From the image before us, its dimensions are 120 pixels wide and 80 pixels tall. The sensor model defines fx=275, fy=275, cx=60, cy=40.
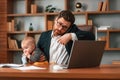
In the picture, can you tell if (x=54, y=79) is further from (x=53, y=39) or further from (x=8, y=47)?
(x=8, y=47)

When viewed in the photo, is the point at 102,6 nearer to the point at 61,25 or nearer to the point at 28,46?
the point at 28,46

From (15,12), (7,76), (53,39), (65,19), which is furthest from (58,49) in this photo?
(15,12)

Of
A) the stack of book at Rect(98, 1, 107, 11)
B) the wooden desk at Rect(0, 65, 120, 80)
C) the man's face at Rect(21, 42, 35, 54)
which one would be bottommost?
the man's face at Rect(21, 42, 35, 54)

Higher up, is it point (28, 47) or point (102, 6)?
point (102, 6)

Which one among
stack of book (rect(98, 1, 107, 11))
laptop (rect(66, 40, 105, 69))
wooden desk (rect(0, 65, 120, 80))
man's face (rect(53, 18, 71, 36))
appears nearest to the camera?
wooden desk (rect(0, 65, 120, 80))

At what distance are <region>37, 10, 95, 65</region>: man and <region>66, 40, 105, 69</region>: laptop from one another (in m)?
0.39

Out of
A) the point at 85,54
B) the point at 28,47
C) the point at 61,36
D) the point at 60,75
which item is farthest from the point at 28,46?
the point at 60,75

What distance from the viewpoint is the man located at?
2488 mm

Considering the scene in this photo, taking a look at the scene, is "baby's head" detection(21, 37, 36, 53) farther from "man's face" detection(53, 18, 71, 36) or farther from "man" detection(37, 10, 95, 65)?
"man's face" detection(53, 18, 71, 36)

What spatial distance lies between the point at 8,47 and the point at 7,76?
3.96 meters

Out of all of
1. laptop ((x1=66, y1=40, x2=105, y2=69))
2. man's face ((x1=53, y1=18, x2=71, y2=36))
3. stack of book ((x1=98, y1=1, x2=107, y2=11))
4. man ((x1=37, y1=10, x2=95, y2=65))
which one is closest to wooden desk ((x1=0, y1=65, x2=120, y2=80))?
laptop ((x1=66, y1=40, x2=105, y2=69))

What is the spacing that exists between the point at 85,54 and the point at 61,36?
0.66 meters

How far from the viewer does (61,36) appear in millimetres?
2512

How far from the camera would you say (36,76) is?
1.54m
